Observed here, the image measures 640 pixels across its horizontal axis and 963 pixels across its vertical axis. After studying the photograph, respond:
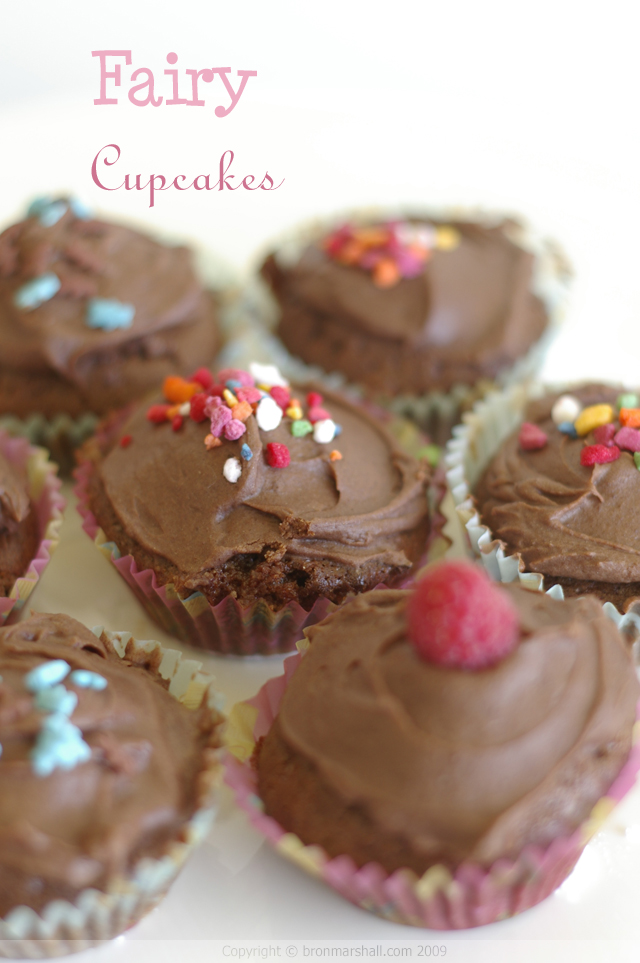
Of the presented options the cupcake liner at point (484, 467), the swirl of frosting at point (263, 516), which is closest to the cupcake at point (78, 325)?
the swirl of frosting at point (263, 516)

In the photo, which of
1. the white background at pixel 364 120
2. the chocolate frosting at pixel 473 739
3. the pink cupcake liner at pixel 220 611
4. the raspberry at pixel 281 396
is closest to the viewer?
the chocolate frosting at pixel 473 739

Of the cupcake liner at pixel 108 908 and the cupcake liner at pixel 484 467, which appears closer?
the cupcake liner at pixel 108 908

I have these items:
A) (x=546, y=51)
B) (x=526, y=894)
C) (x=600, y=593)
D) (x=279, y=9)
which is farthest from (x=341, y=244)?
(x=526, y=894)

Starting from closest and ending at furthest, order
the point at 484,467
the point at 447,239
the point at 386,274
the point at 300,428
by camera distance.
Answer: the point at 300,428 → the point at 484,467 → the point at 386,274 → the point at 447,239

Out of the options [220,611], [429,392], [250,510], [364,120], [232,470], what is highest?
[364,120]

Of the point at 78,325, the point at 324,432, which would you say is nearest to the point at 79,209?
the point at 78,325

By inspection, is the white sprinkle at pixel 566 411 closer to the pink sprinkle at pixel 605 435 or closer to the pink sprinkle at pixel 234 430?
the pink sprinkle at pixel 605 435

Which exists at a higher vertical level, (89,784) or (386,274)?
(386,274)

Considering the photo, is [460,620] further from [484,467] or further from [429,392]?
[429,392]
